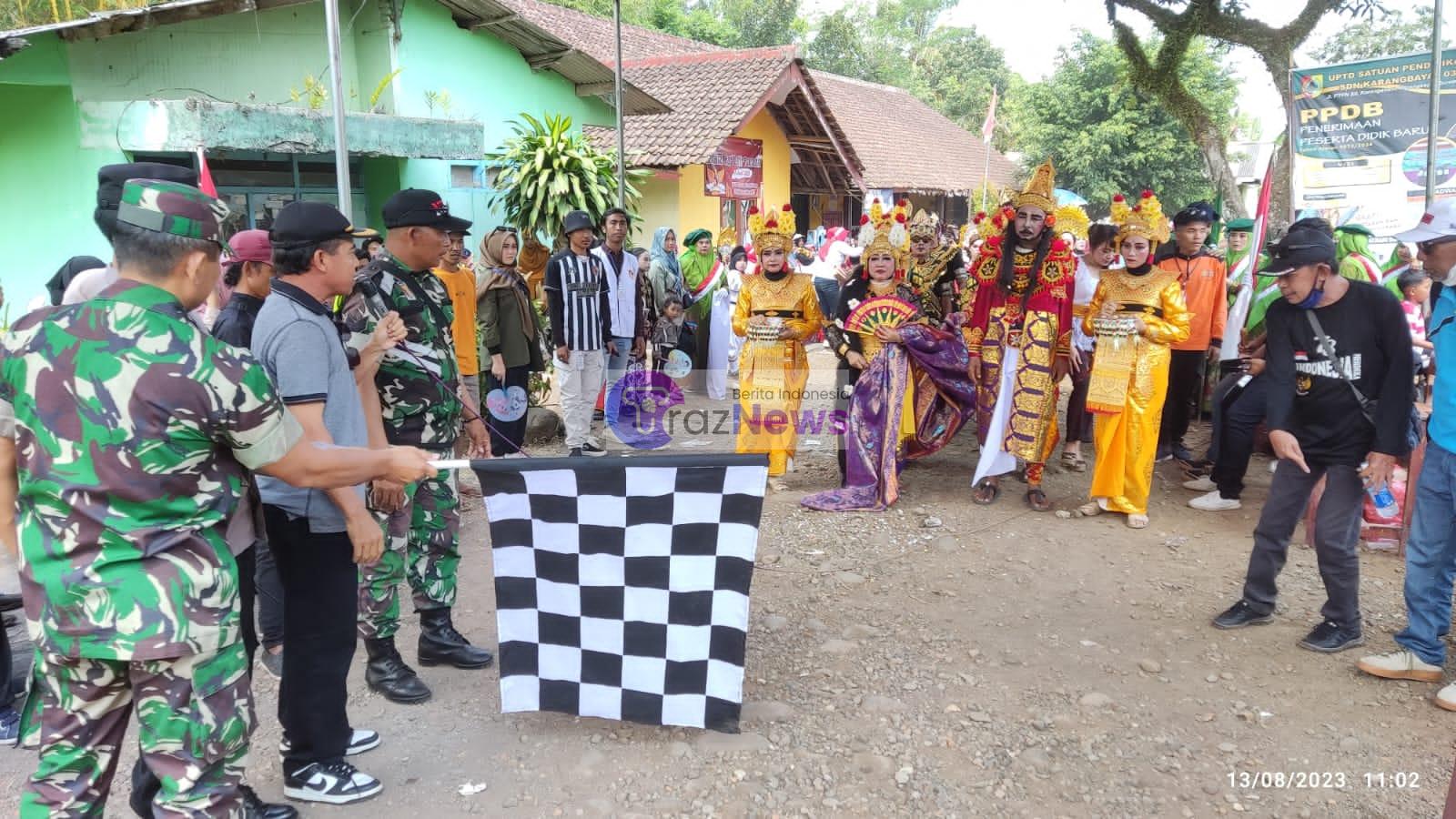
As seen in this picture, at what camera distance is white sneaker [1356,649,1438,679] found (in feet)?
12.0

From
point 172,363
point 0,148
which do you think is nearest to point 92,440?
point 172,363

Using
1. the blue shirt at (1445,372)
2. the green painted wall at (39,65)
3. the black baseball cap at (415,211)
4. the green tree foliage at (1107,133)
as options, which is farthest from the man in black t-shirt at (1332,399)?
the green tree foliage at (1107,133)

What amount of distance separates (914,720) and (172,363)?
2.67 meters

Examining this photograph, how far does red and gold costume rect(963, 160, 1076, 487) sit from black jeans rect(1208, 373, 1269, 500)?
42.3 inches

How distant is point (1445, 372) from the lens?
Answer: 3.50 metres

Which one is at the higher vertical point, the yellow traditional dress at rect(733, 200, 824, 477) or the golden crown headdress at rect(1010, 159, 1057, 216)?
the golden crown headdress at rect(1010, 159, 1057, 216)

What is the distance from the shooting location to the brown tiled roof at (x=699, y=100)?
14.3m

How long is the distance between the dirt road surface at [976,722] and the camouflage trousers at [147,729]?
0.82m

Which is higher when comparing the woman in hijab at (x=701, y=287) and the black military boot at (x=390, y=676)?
the woman in hijab at (x=701, y=287)

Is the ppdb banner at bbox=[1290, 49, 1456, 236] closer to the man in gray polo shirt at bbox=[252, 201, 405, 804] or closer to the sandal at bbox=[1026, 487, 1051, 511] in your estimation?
the sandal at bbox=[1026, 487, 1051, 511]

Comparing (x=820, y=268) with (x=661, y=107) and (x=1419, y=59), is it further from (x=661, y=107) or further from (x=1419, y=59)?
(x=1419, y=59)

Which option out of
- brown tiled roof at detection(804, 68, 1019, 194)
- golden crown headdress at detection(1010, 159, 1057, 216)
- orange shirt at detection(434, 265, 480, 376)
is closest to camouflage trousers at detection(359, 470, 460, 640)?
orange shirt at detection(434, 265, 480, 376)

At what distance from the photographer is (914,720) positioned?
11.2ft

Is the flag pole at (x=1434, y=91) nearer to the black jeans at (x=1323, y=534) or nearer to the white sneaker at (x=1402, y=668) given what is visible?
the black jeans at (x=1323, y=534)
